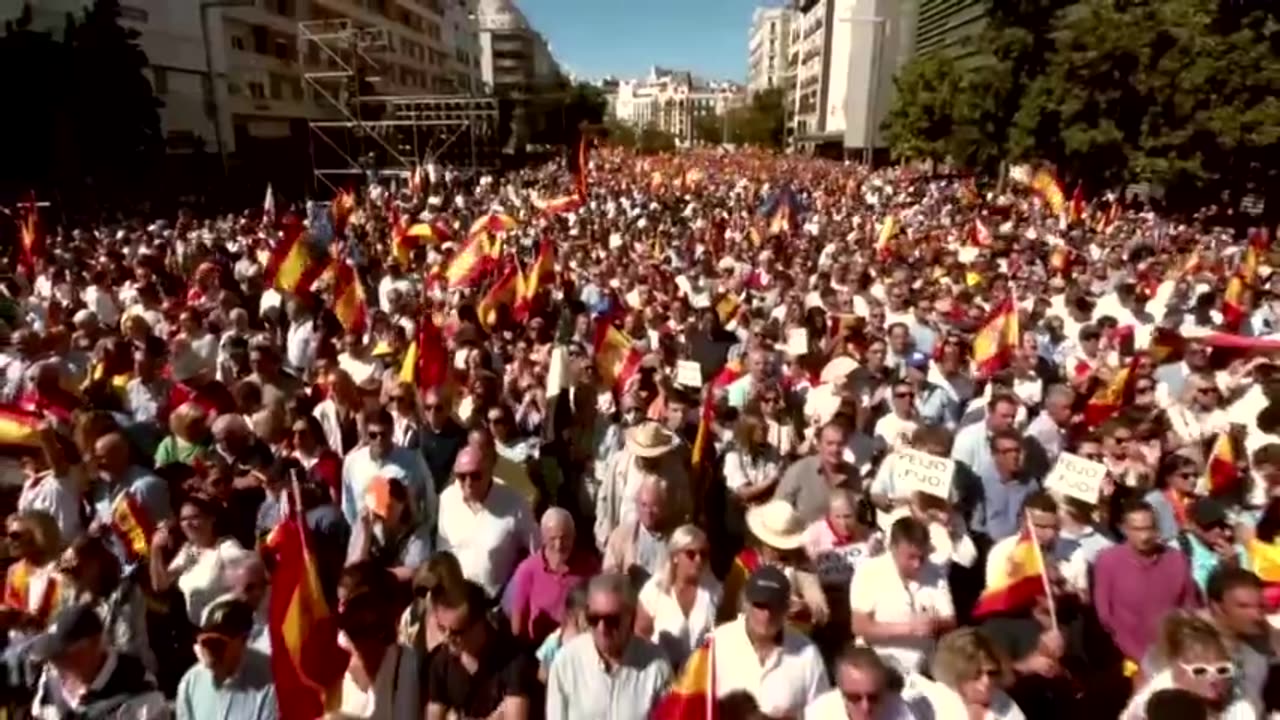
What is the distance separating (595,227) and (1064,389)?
14.5m

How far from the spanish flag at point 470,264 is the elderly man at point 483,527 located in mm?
7918

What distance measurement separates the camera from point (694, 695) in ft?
13.1

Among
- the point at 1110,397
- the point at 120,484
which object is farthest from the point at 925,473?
the point at 120,484

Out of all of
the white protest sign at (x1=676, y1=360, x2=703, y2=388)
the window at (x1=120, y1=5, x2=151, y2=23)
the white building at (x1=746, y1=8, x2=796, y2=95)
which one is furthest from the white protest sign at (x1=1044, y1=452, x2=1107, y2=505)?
the white building at (x1=746, y1=8, x2=796, y2=95)

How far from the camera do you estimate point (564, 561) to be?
4730mm

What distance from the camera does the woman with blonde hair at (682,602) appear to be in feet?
14.4

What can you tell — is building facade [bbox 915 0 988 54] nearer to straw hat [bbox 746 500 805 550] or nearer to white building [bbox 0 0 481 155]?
white building [bbox 0 0 481 155]

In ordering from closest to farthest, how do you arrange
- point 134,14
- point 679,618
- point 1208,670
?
1. point 1208,670
2. point 679,618
3. point 134,14

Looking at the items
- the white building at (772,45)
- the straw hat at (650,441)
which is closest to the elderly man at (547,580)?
the straw hat at (650,441)

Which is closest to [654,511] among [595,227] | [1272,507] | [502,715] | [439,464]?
[502,715]

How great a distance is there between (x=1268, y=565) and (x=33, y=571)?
5.48m

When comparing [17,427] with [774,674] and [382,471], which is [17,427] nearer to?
[382,471]

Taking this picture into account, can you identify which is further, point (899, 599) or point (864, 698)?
point (899, 599)

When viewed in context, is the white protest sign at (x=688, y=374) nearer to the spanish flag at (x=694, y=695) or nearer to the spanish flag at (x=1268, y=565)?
the spanish flag at (x=1268, y=565)
